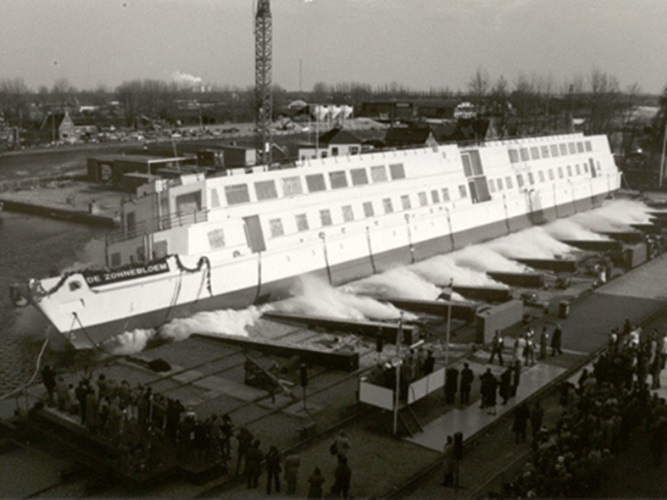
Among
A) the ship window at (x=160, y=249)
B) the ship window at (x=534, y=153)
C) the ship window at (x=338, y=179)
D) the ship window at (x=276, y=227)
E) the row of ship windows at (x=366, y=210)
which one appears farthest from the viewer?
the ship window at (x=534, y=153)

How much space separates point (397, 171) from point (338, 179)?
499 cm

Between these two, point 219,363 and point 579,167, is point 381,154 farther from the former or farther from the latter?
point 579,167

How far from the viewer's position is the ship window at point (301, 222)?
33.2m

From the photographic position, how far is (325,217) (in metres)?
34.4

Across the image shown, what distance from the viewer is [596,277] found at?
38031 millimetres

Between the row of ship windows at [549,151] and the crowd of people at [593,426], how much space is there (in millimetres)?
30142

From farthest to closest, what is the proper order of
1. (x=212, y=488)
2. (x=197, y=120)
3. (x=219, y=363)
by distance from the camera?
(x=197, y=120), (x=219, y=363), (x=212, y=488)

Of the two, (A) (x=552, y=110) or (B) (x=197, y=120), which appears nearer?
(A) (x=552, y=110)

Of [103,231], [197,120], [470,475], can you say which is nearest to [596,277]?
[470,475]

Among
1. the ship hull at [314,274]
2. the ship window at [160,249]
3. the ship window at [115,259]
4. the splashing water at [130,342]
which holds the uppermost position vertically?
the ship window at [160,249]

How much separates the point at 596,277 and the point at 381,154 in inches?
540

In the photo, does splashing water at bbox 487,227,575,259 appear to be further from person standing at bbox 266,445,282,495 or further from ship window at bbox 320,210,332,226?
person standing at bbox 266,445,282,495

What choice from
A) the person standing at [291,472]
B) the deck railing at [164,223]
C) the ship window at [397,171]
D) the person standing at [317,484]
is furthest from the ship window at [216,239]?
the person standing at [317,484]

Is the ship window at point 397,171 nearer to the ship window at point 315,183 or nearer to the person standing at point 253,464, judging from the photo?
the ship window at point 315,183
